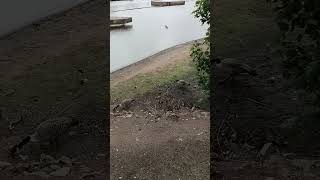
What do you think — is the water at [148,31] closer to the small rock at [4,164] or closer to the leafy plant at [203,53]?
the leafy plant at [203,53]

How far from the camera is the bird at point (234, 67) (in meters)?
3.87

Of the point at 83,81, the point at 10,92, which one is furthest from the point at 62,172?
the point at 83,81

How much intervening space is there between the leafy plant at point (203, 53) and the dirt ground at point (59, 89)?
830mm

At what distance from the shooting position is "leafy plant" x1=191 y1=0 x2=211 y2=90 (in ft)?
14.5

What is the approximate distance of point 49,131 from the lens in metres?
3.41

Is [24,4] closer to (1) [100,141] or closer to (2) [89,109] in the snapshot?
(2) [89,109]

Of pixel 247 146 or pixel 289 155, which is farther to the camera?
pixel 247 146

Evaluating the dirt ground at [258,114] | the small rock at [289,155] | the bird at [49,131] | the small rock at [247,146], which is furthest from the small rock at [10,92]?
the small rock at [289,155]

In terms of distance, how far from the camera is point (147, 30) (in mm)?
5281

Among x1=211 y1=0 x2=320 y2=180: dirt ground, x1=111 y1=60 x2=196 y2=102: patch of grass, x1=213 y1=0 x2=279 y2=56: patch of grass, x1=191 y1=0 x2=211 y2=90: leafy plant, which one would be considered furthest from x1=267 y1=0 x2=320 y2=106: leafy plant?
x1=111 y1=60 x2=196 y2=102: patch of grass

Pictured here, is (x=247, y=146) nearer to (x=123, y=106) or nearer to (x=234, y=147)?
(x=234, y=147)

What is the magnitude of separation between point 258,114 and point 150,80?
1410 mm

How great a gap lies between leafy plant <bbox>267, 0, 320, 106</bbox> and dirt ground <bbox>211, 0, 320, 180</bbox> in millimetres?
669

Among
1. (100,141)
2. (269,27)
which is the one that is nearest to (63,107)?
(100,141)
